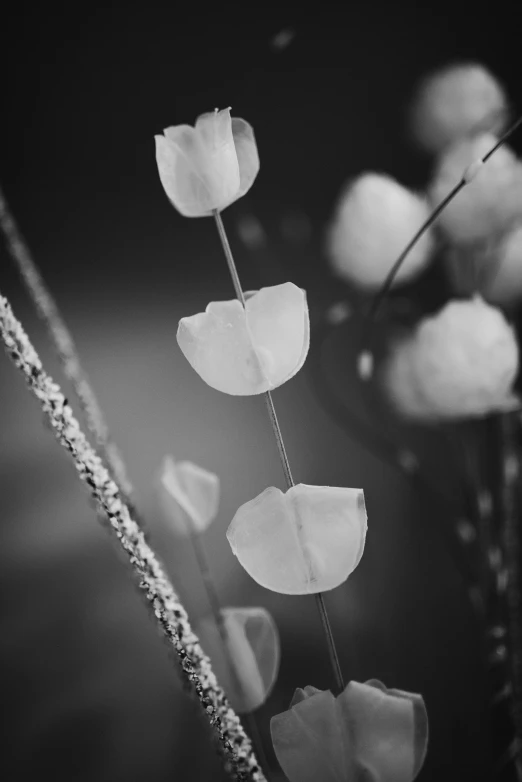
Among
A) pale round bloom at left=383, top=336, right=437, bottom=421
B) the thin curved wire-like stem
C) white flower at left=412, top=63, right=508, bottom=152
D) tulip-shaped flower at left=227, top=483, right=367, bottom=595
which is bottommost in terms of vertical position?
tulip-shaped flower at left=227, top=483, right=367, bottom=595

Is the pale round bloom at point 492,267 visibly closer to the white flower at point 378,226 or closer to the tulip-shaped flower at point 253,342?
the white flower at point 378,226

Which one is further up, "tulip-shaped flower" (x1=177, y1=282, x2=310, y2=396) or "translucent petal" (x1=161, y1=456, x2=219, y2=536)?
"tulip-shaped flower" (x1=177, y1=282, x2=310, y2=396)

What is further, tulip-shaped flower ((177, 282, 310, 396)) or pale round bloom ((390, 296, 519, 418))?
pale round bloom ((390, 296, 519, 418))

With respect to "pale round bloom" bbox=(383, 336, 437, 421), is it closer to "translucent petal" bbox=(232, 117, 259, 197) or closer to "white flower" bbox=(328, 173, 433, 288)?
"white flower" bbox=(328, 173, 433, 288)

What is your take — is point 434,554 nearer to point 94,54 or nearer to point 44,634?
point 44,634

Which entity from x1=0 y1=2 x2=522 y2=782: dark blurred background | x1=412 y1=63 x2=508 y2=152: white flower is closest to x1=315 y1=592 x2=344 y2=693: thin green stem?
x1=0 y1=2 x2=522 y2=782: dark blurred background

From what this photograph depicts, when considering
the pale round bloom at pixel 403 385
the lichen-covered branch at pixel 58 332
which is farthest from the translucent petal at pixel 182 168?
the pale round bloom at pixel 403 385

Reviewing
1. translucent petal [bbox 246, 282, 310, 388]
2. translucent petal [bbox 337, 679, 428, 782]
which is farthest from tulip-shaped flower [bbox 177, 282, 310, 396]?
translucent petal [bbox 337, 679, 428, 782]
